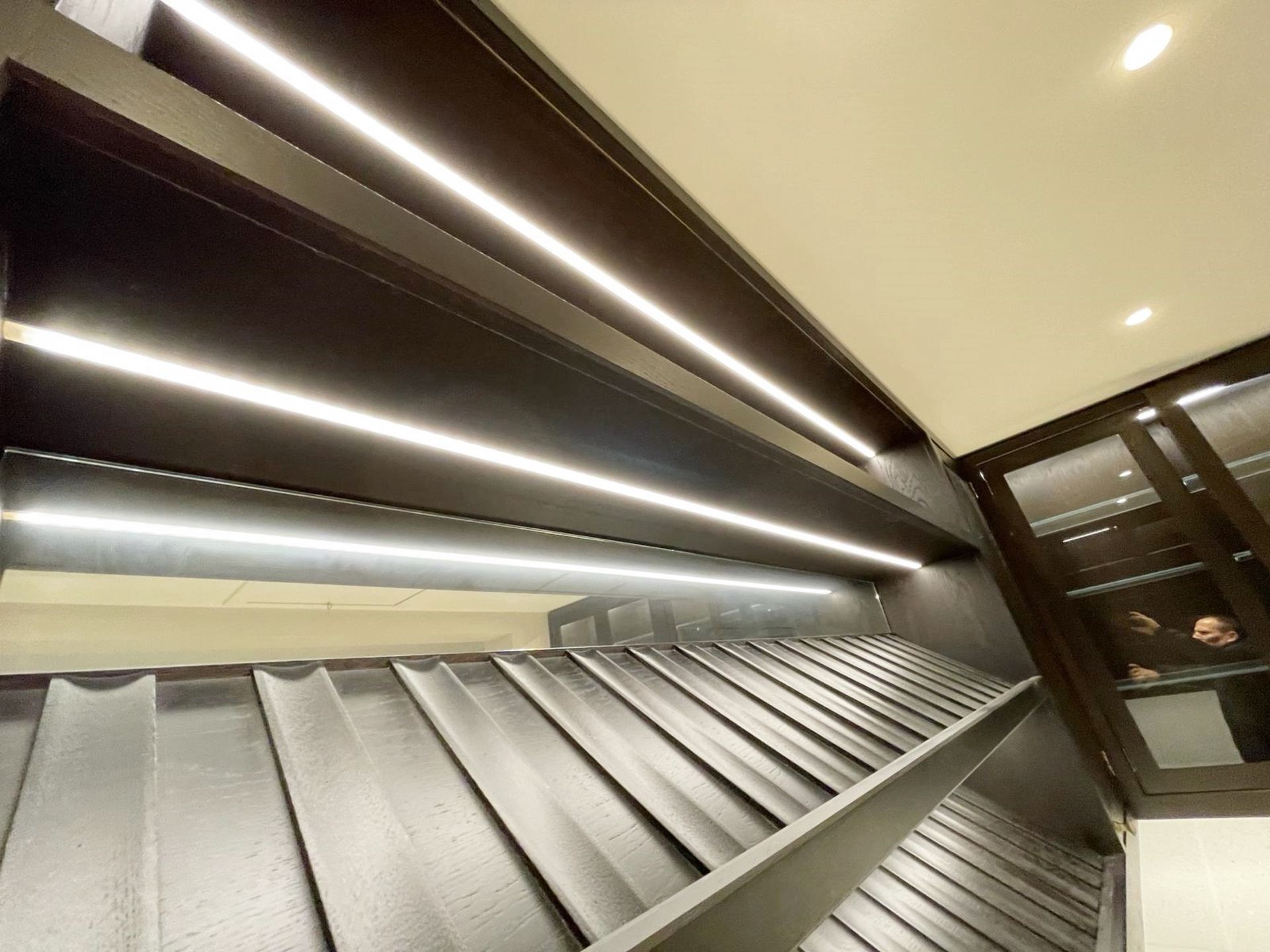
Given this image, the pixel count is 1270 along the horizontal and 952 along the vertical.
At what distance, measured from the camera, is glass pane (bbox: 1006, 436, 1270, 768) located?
9.91ft

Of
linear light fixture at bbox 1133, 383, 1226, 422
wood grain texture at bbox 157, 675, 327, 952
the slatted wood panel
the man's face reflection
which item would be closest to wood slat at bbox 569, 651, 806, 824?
the slatted wood panel

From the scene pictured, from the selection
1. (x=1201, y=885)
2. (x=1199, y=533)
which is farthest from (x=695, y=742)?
(x=1199, y=533)

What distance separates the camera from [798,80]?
4.56ft

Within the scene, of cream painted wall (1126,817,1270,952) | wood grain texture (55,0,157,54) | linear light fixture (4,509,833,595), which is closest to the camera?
wood grain texture (55,0,157,54)

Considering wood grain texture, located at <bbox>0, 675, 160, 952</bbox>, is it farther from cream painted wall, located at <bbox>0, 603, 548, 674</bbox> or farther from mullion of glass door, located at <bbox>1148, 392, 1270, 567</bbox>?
mullion of glass door, located at <bbox>1148, 392, 1270, 567</bbox>

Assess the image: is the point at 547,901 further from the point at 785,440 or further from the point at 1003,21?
the point at 1003,21

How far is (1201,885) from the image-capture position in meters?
2.19

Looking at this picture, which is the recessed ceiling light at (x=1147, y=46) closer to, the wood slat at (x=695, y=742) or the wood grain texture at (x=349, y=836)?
the wood slat at (x=695, y=742)

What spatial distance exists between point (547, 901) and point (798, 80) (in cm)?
190

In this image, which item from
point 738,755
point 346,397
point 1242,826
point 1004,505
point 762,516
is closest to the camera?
point 346,397

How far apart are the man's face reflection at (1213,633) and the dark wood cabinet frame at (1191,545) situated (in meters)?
0.18

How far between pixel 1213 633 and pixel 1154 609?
0.93 feet

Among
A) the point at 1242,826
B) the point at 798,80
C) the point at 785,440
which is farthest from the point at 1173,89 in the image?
the point at 1242,826

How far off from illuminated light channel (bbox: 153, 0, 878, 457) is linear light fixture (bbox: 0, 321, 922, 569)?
0.65 metres
